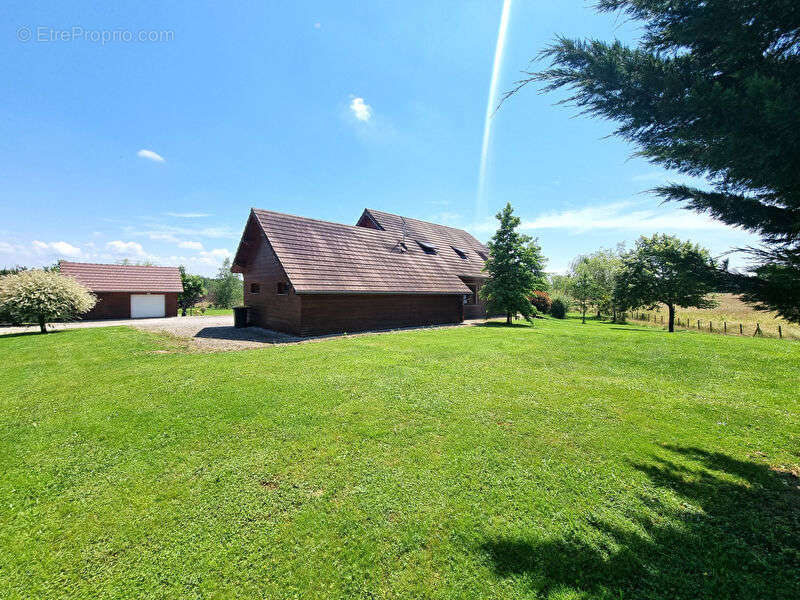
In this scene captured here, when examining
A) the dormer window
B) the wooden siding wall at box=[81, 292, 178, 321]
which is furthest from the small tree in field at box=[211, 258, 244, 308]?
the dormer window

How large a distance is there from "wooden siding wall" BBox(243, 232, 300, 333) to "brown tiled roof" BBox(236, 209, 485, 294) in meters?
0.92

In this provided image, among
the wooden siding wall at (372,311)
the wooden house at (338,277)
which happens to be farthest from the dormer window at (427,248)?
the wooden siding wall at (372,311)

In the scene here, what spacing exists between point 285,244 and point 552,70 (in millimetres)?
13316

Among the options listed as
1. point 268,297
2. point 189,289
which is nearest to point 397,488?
point 268,297

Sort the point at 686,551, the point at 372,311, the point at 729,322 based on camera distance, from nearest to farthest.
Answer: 1. the point at 686,551
2. the point at 372,311
3. the point at 729,322

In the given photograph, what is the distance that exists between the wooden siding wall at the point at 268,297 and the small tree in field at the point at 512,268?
12.6 metres

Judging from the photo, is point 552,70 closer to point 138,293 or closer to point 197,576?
point 197,576

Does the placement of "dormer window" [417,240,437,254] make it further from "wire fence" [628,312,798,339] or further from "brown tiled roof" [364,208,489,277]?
"wire fence" [628,312,798,339]

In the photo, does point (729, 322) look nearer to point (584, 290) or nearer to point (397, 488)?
point (584, 290)

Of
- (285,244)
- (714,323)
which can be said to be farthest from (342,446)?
(714,323)

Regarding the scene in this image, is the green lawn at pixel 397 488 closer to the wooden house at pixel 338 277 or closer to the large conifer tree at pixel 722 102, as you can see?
the large conifer tree at pixel 722 102

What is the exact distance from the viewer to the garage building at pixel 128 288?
72.5ft

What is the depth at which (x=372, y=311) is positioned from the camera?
1550 centimetres

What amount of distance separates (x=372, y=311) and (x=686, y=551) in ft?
44.7
